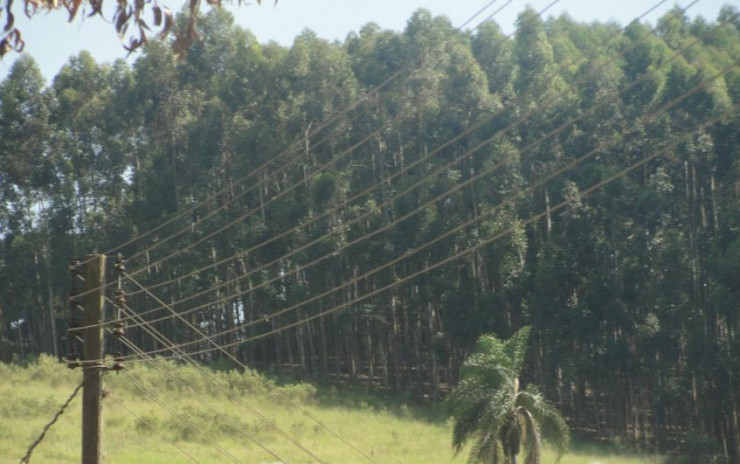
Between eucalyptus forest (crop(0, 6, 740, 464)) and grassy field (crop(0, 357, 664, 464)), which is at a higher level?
eucalyptus forest (crop(0, 6, 740, 464))

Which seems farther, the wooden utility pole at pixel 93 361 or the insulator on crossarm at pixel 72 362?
the insulator on crossarm at pixel 72 362

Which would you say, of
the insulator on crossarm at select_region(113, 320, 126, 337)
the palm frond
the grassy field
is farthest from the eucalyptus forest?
the insulator on crossarm at select_region(113, 320, 126, 337)

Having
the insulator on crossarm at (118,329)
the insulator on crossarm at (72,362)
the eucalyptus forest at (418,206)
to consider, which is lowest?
the insulator on crossarm at (72,362)

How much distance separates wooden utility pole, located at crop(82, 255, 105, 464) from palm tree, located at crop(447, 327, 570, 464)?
1804 cm

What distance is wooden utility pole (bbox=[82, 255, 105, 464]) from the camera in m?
12.3

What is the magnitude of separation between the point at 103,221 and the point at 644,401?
25.9 meters

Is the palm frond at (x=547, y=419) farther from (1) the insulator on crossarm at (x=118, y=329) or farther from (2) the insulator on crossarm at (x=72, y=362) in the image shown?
(2) the insulator on crossarm at (x=72, y=362)

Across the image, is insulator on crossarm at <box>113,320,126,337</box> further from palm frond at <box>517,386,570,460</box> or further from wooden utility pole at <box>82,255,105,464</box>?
palm frond at <box>517,386,570,460</box>

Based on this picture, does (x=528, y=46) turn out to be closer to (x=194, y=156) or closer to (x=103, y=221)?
(x=194, y=156)

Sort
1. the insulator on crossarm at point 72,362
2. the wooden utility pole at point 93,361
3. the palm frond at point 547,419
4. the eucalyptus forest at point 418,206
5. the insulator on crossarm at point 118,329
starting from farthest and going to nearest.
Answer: the eucalyptus forest at point 418,206 < the palm frond at point 547,419 < the insulator on crossarm at point 118,329 < the insulator on crossarm at point 72,362 < the wooden utility pole at point 93,361

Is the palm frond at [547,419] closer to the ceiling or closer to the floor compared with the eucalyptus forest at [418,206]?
closer to the floor

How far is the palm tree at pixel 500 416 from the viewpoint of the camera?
96.9 feet

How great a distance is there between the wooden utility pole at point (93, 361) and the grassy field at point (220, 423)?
12.2m

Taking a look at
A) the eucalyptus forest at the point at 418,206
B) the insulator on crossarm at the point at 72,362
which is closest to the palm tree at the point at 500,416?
the eucalyptus forest at the point at 418,206
